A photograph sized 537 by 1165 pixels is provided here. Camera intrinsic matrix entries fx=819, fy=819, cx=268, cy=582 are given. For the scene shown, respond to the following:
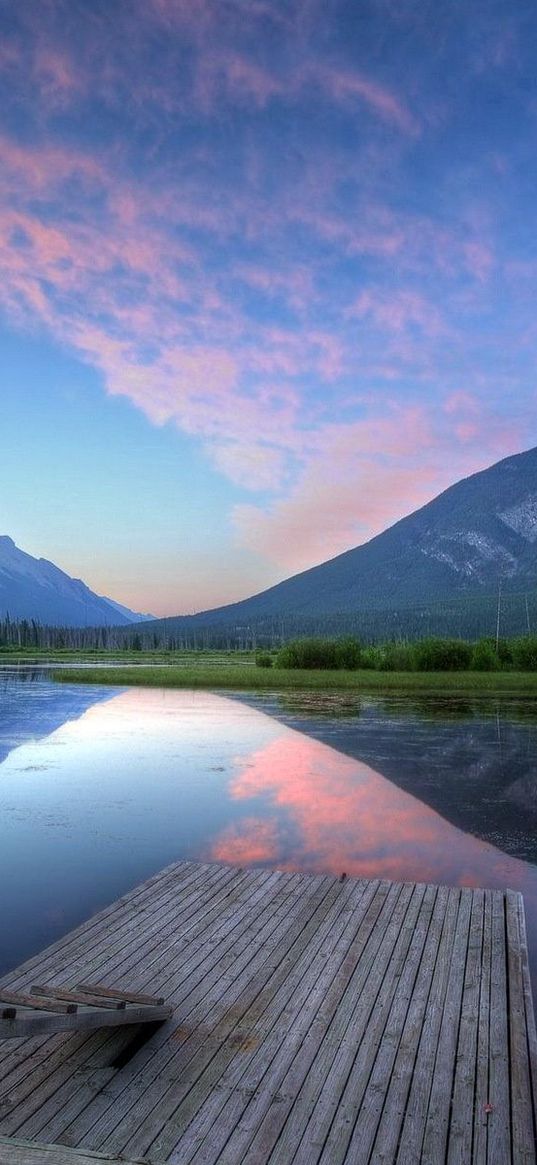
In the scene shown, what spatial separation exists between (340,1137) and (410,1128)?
1.87 feet

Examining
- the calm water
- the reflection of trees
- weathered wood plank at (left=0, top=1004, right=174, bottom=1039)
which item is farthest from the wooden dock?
the reflection of trees

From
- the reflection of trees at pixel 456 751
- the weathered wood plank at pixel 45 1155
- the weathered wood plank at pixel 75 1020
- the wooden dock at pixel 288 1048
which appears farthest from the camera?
the reflection of trees at pixel 456 751

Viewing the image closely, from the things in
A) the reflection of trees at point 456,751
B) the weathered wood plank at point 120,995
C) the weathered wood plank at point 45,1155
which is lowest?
the reflection of trees at point 456,751

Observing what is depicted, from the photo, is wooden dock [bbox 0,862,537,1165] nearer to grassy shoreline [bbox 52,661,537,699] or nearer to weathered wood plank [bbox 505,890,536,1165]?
weathered wood plank [bbox 505,890,536,1165]

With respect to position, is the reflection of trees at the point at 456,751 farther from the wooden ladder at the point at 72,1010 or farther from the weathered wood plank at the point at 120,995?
the wooden ladder at the point at 72,1010

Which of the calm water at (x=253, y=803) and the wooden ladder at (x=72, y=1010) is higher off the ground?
the wooden ladder at (x=72, y=1010)

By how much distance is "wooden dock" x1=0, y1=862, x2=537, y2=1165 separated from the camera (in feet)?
19.8

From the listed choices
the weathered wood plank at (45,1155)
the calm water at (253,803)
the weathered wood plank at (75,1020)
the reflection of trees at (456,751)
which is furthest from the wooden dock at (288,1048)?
the reflection of trees at (456,751)

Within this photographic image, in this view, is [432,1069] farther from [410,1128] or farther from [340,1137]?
[340,1137]

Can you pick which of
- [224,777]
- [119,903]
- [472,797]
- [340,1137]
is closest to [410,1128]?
[340,1137]

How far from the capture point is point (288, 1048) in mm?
7383

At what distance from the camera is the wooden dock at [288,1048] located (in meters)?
6.04

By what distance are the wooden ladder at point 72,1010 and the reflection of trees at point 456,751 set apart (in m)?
10.4

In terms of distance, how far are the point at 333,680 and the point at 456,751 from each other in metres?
38.5
